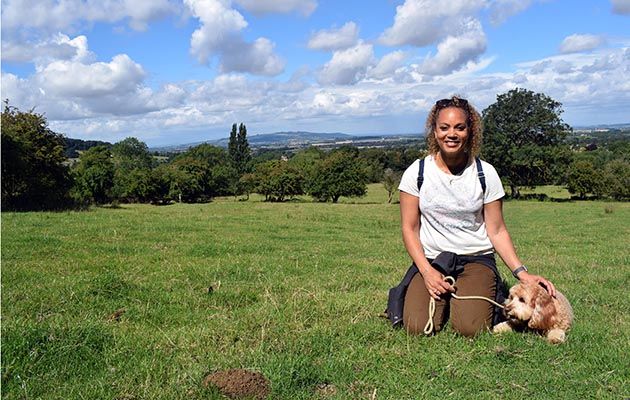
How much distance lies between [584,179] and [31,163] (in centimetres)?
5835

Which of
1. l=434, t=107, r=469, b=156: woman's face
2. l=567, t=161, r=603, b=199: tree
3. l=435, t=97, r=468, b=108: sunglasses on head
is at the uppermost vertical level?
l=435, t=97, r=468, b=108: sunglasses on head

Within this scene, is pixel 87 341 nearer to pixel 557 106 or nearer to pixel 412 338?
pixel 412 338

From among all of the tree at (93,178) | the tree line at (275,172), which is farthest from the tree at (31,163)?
the tree at (93,178)

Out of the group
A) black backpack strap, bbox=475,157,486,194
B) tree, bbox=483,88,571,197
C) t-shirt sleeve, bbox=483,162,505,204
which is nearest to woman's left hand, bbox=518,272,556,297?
t-shirt sleeve, bbox=483,162,505,204

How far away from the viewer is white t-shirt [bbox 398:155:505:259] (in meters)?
5.82

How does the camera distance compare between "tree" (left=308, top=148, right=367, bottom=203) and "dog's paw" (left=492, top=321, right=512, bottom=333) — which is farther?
"tree" (left=308, top=148, right=367, bottom=203)

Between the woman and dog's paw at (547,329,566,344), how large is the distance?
0.63 m

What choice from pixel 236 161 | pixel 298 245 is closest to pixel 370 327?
pixel 298 245

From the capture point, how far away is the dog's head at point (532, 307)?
17.2ft

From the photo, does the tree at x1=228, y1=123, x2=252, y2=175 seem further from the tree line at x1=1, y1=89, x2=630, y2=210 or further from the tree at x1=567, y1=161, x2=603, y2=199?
the tree at x1=567, y1=161, x2=603, y2=199

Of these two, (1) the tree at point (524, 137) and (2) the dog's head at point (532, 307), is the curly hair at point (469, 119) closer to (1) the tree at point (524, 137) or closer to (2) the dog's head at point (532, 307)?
(2) the dog's head at point (532, 307)

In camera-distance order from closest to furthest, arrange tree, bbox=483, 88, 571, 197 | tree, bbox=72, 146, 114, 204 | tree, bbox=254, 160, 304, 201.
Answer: tree, bbox=483, 88, 571, 197 < tree, bbox=72, 146, 114, 204 < tree, bbox=254, 160, 304, 201

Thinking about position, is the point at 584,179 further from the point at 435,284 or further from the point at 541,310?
the point at 435,284

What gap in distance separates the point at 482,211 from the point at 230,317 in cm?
320
